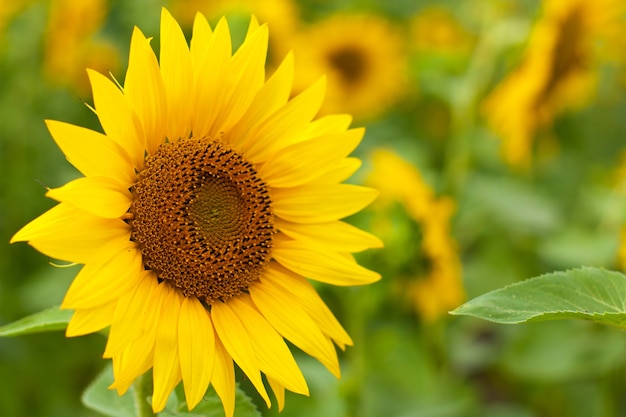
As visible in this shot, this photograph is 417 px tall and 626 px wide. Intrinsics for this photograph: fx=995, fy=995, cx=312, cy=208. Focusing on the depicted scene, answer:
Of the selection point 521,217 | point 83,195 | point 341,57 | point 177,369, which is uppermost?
point 341,57


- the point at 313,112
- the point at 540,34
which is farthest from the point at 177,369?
the point at 540,34

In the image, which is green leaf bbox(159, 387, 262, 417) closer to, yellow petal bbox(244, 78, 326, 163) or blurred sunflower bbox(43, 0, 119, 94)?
yellow petal bbox(244, 78, 326, 163)

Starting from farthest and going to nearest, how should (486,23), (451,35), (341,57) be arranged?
(451,35), (341,57), (486,23)

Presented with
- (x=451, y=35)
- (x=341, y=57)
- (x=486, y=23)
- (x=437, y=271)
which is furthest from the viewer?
(x=451, y=35)

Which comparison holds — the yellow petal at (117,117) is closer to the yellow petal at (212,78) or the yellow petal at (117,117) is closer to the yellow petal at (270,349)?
the yellow petal at (212,78)

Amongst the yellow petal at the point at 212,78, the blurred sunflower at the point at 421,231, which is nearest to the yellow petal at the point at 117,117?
the yellow petal at the point at 212,78

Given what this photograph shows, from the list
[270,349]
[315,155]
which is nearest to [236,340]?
[270,349]

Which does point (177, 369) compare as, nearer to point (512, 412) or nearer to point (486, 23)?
point (512, 412)
